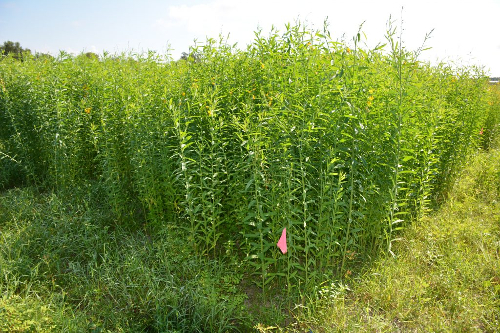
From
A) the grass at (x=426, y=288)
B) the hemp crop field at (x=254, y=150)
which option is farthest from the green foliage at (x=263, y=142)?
the grass at (x=426, y=288)

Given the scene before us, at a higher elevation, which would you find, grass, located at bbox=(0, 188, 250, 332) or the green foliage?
the green foliage

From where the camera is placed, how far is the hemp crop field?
10.0 ft

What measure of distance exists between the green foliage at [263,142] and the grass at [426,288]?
0.24 m

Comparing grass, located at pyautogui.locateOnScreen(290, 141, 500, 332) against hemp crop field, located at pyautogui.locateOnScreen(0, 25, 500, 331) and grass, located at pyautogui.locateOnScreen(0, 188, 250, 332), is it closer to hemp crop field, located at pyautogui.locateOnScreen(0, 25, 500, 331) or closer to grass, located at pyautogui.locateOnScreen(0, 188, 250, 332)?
hemp crop field, located at pyautogui.locateOnScreen(0, 25, 500, 331)

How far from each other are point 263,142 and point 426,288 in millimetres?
1983

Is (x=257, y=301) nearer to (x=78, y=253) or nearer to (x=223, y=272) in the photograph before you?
(x=223, y=272)

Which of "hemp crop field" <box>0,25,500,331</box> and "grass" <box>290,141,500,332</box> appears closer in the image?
"grass" <box>290,141,500,332</box>

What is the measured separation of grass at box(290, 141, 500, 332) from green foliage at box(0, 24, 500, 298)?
0.24 m

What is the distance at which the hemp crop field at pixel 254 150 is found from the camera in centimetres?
305

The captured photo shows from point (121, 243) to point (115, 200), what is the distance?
51cm

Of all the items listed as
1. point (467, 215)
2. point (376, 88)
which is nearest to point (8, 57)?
point (376, 88)

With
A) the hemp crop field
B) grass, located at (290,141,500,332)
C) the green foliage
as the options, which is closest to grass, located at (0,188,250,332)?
the hemp crop field

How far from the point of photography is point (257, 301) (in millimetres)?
3135

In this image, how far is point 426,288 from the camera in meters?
3.16
